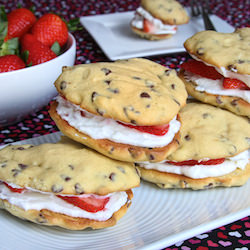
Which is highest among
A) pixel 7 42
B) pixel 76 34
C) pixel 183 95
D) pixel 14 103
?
pixel 183 95

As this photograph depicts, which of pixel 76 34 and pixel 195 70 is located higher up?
pixel 195 70

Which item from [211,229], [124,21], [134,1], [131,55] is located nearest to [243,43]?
[211,229]

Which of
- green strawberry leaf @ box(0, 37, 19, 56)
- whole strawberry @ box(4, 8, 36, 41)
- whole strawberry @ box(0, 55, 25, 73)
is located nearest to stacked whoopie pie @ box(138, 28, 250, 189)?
whole strawberry @ box(0, 55, 25, 73)

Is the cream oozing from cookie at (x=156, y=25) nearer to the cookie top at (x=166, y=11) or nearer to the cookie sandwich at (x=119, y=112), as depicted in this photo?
the cookie top at (x=166, y=11)

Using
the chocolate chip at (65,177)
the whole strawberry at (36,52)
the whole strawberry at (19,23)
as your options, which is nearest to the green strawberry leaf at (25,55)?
the whole strawberry at (36,52)

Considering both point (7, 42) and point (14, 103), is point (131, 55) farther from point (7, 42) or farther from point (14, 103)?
point (14, 103)
